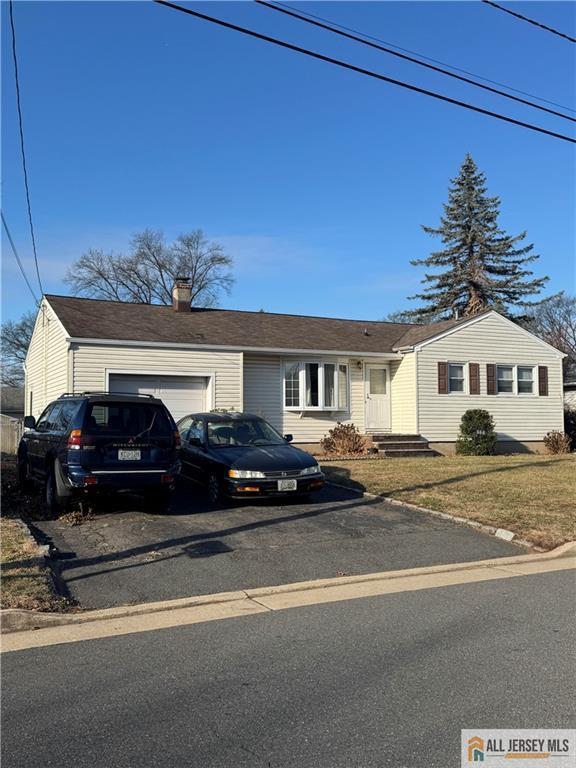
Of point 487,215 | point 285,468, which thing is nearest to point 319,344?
point 285,468

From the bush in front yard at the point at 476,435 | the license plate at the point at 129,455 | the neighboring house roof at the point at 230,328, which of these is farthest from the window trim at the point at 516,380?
the license plate at the point at 129,455

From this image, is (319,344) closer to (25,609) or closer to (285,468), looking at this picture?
(285,468)

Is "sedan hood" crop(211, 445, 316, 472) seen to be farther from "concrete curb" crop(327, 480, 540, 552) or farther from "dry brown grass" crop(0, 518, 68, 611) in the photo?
"dry brown grass" crop(0, 518, 68, 611)

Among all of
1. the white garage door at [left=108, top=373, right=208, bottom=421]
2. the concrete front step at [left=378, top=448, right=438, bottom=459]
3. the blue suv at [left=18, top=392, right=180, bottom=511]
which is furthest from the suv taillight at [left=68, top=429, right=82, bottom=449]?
the concrete front step at [left=378, top=448, right=438, bottom=459]

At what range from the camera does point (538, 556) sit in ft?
28.5

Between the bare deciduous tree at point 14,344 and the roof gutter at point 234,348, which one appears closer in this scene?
the roof gutter at point 234,348

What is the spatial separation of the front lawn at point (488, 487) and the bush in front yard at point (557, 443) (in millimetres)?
4355

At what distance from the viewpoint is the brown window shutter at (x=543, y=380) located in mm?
24078

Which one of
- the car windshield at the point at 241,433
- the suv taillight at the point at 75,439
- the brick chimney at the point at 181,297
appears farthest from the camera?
the brick chimney at the point at 181,297

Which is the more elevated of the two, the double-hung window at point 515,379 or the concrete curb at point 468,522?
the double-hung window at point 515,379

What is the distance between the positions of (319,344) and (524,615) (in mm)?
15744

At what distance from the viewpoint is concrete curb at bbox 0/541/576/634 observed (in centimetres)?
564

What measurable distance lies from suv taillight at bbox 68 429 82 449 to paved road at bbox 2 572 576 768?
4546 mm

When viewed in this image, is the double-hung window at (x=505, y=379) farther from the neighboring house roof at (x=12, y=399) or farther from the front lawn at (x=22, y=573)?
the neighboring house roof at (x=12, y=399)
